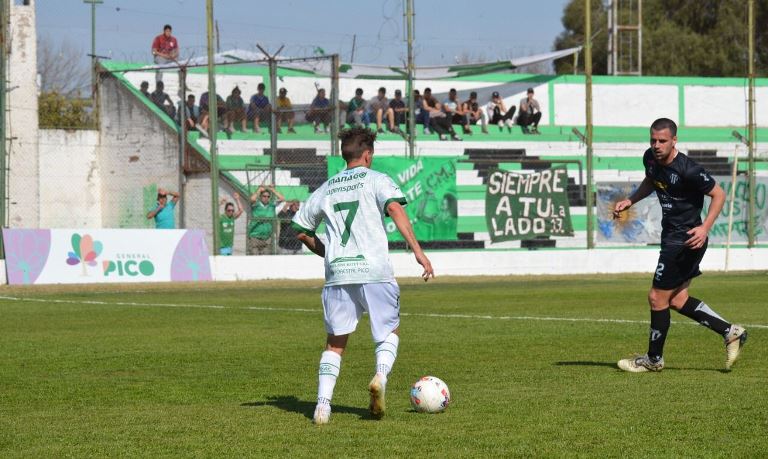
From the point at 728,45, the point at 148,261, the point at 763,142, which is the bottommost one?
the point at 148,261

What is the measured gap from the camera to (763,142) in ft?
140

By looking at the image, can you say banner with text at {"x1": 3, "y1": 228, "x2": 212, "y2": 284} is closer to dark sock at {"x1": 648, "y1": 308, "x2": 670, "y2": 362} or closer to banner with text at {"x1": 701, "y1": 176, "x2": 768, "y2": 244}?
Result: banner with text at {"x1": 701, "y1": 176, "x2": 768, "y2": 244}

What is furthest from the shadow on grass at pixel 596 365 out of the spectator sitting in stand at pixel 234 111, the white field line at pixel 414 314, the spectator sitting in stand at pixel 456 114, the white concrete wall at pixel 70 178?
the spectator sitting in stand at pixel 456 114

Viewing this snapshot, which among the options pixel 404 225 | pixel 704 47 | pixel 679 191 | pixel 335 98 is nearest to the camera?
pixel 404 225

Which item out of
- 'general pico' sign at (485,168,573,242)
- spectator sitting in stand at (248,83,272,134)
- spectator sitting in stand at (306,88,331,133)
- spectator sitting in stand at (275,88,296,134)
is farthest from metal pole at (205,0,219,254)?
'general pico' sign at (485,168,573,242)

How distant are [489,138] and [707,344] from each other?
27346 millimetres

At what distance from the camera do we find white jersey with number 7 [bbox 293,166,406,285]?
25.5ft

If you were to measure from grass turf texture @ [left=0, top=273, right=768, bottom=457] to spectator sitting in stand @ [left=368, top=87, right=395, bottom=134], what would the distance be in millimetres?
17913

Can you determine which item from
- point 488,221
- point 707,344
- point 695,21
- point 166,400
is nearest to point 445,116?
point 488,221

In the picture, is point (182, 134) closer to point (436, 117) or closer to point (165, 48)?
point (165, 48)

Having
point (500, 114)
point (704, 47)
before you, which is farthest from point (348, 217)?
point (704, 47)

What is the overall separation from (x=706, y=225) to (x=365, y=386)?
113 inches

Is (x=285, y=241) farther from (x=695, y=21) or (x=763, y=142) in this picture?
(x=695, y=21)

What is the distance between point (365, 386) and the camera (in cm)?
947
